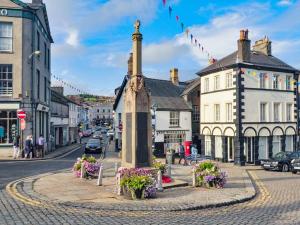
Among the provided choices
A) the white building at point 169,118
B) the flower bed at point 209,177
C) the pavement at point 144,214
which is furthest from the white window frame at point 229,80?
the pavement at point 144,214

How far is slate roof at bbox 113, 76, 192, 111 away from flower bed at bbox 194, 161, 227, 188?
21679mm

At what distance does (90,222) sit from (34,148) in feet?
63.8

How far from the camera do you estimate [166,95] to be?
3972cm

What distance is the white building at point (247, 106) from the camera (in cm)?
3216

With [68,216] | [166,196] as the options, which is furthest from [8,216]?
[166,196]

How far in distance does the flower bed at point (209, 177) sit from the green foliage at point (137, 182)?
133 inches

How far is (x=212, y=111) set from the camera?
35.2 metres

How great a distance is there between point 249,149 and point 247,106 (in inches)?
153

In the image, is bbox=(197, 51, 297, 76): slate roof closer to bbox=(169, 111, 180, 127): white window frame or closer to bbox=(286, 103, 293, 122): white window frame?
bbox=(286, 103, 293, 122): white window frame

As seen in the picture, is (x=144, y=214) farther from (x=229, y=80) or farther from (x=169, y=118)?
(x=169, y=118)

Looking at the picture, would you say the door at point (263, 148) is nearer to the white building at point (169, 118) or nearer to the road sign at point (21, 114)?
the white building at point (169, 118)

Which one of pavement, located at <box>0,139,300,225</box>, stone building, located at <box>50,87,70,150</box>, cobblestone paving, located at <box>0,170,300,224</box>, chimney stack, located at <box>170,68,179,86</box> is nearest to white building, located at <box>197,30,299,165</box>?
chimney stack, located at <box>170,68,179,86</box>

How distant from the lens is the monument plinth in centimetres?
1397

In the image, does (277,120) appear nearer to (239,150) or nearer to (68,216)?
(239,150)
